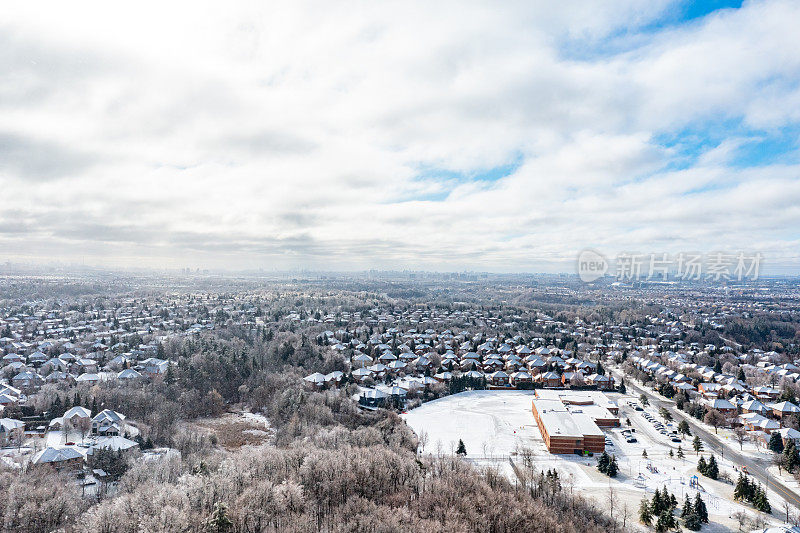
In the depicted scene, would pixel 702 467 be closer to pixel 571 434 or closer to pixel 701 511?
pixel 701 511

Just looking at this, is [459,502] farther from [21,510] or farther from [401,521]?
[21,510]

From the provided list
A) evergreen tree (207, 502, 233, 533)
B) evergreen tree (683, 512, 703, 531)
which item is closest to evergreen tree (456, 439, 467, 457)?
evergreen tree (683, 512, 703, 531)

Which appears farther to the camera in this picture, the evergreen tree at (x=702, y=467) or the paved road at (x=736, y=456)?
the evergreen tree at (x=702, y=467)

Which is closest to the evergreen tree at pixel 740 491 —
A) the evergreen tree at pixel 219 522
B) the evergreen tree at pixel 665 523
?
the evergreen tree at pixel 665 523

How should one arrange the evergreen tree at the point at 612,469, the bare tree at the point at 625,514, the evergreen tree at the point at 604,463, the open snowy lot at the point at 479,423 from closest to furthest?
the bare tree at the point at 625,514 < the evergreen tree at the point at 612,469 < the evergreen tree at the point at 604,463 < the open snowy lot at the point at 479,423

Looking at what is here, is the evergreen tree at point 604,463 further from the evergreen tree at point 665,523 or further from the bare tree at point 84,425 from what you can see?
the bare tree at point 84,425

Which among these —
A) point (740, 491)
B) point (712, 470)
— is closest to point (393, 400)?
point (712, 470)
